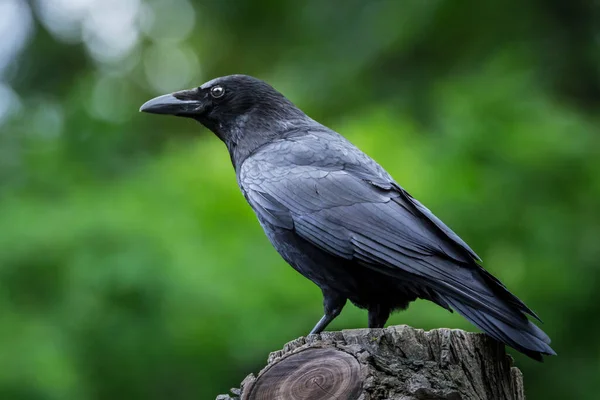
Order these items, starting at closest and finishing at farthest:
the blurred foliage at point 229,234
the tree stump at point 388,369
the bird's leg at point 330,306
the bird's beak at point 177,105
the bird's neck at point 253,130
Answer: the tree stump at point 388,369 < the bird's leg at point 330,306 < the bird's neck at point 253,130 < the bird's beak at point 177,105 < the blurred foliage at point 229,234

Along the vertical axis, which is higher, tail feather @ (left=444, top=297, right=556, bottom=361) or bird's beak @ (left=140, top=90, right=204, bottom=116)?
bird's beak @ (left=140, top=90, right=204, bottom=116)

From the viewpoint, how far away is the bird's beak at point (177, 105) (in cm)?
566

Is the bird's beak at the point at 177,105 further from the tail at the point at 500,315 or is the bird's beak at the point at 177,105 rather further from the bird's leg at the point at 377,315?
the tail at the point at 500,315

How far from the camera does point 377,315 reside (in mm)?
4992

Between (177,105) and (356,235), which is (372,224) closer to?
(356,235)

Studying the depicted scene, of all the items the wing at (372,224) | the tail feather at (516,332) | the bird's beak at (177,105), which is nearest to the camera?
the tail feather at (516,332)

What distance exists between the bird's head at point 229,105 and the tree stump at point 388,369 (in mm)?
1806

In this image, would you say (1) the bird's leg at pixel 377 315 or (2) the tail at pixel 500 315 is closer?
(2) the tail at pixel 500 315

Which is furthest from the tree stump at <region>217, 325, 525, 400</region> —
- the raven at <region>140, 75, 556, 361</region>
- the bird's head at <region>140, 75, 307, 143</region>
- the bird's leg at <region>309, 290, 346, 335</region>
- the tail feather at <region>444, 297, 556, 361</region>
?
the bird's head at <region>140, 75, 307, 143</region>

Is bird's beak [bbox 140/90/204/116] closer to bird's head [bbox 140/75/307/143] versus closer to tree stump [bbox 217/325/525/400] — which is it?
bird's head [bbox 140/75/307/143]

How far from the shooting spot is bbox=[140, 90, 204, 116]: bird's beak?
5664 mm

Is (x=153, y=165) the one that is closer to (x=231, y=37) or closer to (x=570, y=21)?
(x=231, y=37)

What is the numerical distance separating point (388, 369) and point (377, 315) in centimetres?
104

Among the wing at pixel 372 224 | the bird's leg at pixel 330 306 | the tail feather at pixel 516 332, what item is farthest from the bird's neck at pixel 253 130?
the tail feather at pixel 516 332
